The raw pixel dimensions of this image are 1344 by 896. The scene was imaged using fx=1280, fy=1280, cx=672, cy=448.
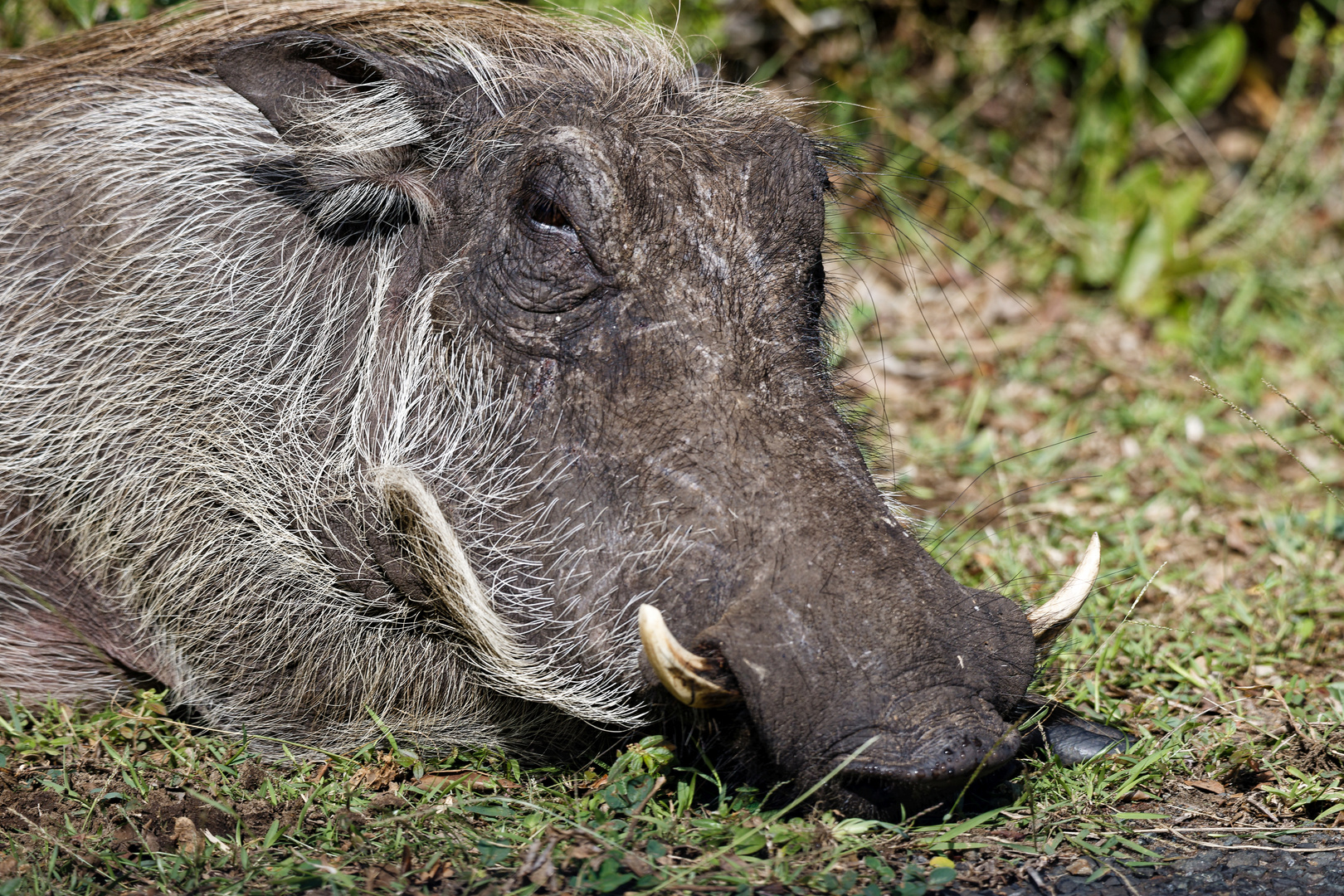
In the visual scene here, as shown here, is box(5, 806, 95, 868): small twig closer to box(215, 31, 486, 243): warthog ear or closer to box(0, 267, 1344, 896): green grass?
box(0, 267, 1344, 896): green grass

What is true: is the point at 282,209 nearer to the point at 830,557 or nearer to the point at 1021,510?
the point at 830,557

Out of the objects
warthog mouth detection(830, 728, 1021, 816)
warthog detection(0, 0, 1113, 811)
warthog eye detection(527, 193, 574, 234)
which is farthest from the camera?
warthog eye detection(527, 193, 574, 234)

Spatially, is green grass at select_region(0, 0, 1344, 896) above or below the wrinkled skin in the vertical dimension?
below

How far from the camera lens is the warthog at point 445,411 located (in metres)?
2.48

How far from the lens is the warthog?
248 cm

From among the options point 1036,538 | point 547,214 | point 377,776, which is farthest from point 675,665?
point 1036,538

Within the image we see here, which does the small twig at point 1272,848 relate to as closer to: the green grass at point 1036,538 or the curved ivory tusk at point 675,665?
the green grass at point 1036,538

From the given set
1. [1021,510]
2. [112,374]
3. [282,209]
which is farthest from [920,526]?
[112,374]

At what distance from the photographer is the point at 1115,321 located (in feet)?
19.8

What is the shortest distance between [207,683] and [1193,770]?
7.49 ft

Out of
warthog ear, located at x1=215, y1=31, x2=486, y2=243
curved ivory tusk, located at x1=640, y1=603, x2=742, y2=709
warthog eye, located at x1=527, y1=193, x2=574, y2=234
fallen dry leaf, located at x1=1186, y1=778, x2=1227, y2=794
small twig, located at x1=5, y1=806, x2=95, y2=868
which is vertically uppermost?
warthog ear, located at x1=215, y1=31, x2=486, y2=243

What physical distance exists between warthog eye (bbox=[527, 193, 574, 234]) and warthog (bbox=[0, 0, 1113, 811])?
0.01 m

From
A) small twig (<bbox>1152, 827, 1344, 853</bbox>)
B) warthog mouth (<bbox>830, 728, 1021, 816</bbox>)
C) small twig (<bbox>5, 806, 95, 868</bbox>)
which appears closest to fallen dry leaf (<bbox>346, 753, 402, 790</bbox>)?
small twig (<bbox>5, 806, 95, 868</bbox>)

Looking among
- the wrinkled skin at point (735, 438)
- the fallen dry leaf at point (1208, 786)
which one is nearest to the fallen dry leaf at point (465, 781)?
the wrinkled skin at point (735, 438)
